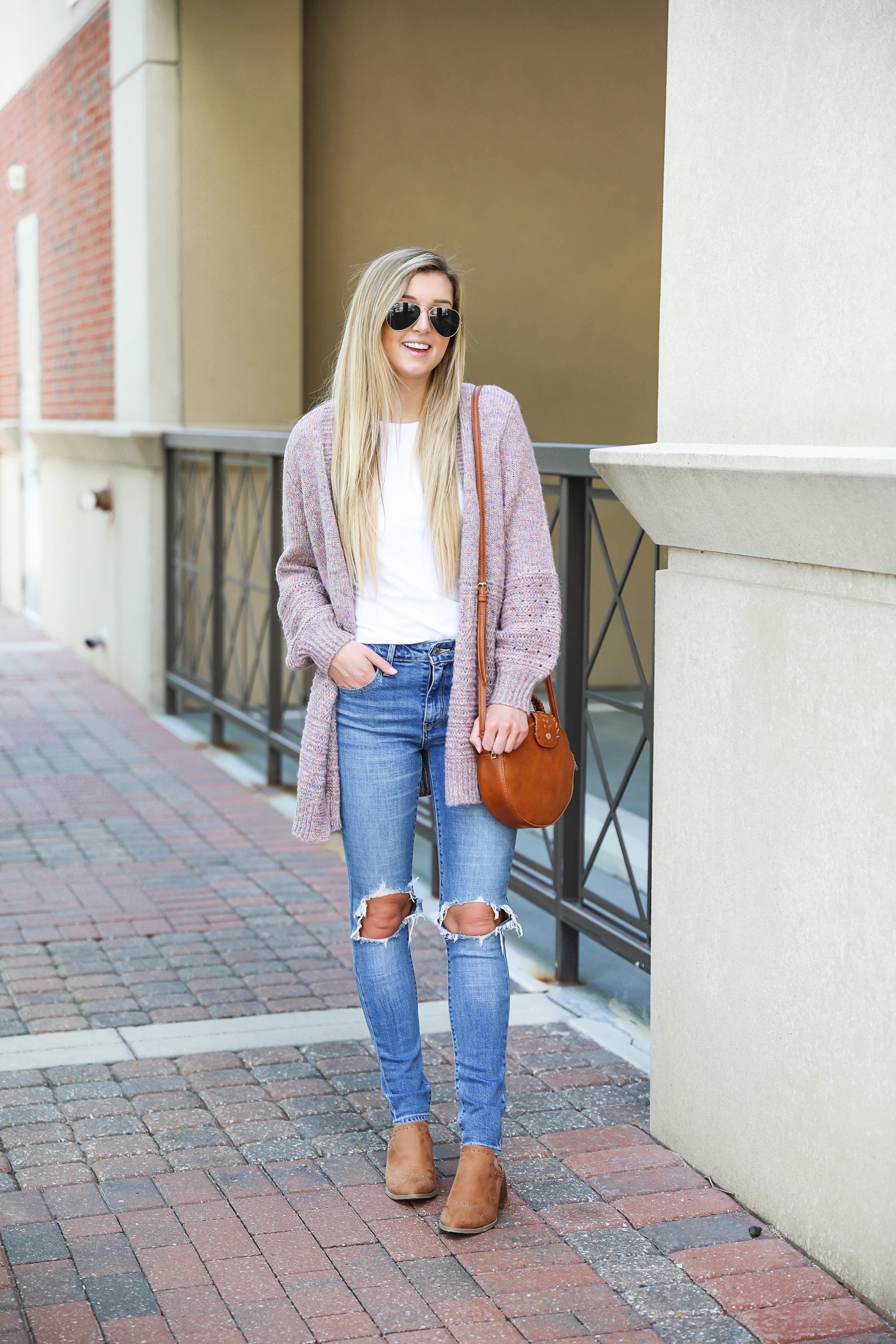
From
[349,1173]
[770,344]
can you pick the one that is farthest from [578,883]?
[770,344]

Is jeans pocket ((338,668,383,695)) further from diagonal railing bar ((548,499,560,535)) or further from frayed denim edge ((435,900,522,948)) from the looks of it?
diagonal railing bar ((548,499,560,535))

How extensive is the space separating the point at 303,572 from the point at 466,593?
0.38 metres

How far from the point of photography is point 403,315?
3.05 m

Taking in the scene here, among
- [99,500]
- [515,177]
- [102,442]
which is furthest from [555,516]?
[99,500]

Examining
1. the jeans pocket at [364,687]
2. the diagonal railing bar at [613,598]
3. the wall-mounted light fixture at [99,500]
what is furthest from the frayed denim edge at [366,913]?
the wall-mounted light fixture at [99,500]

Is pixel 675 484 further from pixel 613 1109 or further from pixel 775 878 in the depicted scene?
pixel 613 1109

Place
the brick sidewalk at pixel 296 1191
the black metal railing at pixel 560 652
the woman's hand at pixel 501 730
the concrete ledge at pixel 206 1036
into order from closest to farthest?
1. the brick sidewalk at pixel 296 1191
2. the woman's hand at pixel 501 730
3. the concrete ledge at pixel 206 1036
4. the black metal railing at pixel 560 652

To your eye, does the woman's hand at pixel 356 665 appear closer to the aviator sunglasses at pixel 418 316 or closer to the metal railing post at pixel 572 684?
the aviator sunglasses at pixel 418 316

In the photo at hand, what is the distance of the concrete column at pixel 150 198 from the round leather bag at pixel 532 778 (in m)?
6.19

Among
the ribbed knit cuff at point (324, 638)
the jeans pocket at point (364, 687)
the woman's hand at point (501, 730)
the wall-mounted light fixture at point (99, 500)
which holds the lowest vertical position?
the woman's hand at point (501, 730)

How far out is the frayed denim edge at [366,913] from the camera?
3215mm

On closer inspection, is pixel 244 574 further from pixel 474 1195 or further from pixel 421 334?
pixel 474 1195

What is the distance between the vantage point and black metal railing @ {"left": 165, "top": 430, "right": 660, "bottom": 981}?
4461 millimetres

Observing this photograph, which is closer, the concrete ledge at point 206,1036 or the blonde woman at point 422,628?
the blonde woman at point 422,628
